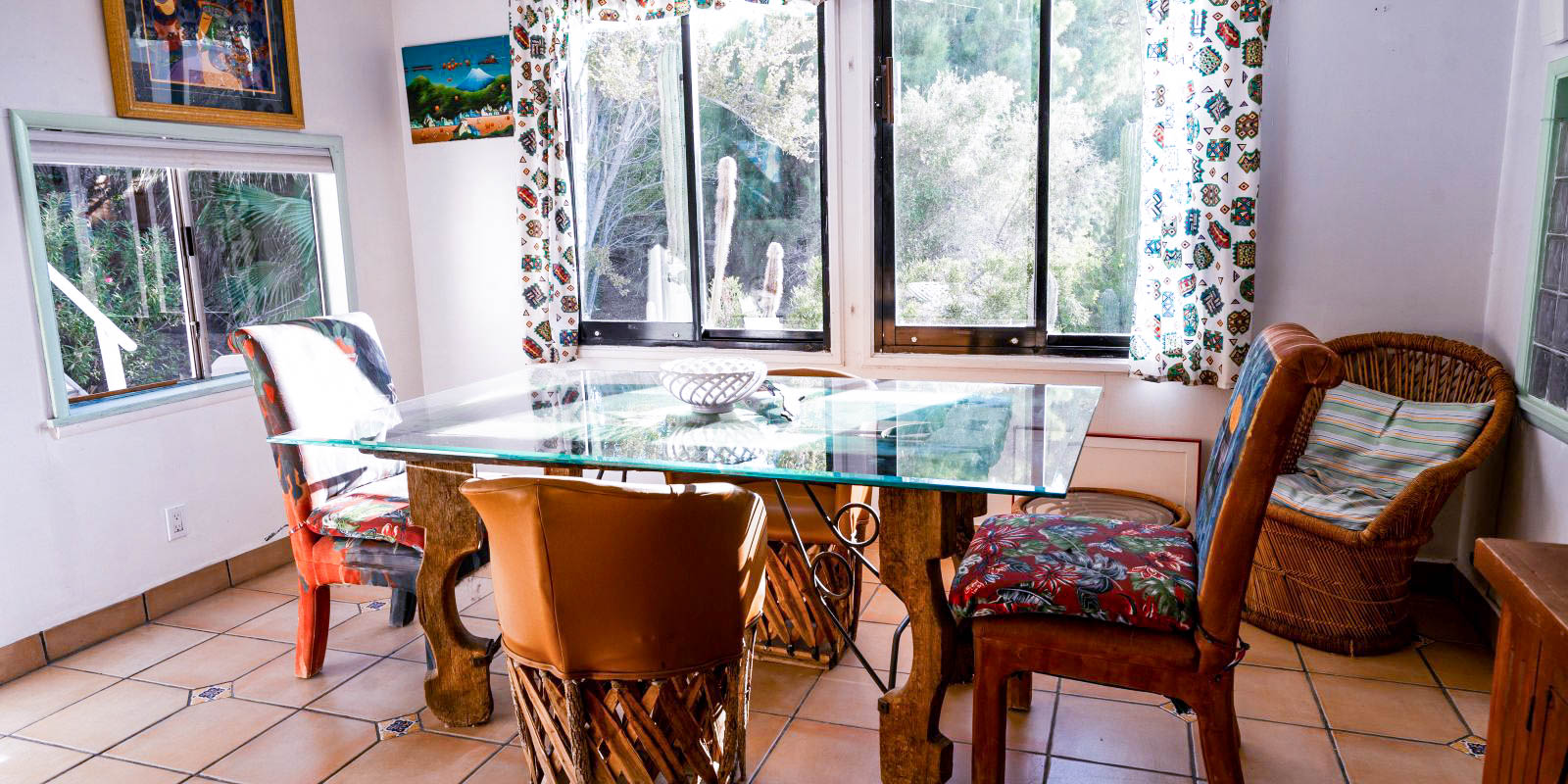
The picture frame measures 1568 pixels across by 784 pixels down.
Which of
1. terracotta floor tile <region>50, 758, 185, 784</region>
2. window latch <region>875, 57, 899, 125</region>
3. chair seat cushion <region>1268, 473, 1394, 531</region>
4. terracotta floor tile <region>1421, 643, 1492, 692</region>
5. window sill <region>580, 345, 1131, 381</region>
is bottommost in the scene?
terracotta floor tile <region>50, 758, 185, 784</region>

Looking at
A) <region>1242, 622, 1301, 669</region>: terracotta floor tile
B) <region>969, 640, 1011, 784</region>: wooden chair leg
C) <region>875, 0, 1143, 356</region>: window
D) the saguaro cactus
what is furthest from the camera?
the saguaro cactus

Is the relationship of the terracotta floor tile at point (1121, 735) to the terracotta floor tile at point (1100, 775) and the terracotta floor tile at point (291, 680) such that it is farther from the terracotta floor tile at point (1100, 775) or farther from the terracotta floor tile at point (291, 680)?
the terracotta floor tile at point (291, 680)

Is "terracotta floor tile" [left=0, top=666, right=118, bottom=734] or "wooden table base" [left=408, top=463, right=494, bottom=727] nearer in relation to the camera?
"wooden table base" [left=408, top=463, right=494, bottom=727]

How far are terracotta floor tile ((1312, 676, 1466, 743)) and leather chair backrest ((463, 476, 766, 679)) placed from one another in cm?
159

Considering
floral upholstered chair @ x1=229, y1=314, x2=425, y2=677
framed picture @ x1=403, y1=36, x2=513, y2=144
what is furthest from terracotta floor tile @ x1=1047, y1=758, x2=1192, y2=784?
framed picture @ x1=403, y1=36, x2=513, y2=144

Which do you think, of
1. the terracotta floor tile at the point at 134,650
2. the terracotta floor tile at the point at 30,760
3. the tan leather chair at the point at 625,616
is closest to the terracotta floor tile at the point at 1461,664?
the tan leather chair at the point at 625,616

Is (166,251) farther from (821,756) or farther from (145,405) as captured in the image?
(821,756)

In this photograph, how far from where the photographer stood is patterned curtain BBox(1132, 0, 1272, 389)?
290 cm

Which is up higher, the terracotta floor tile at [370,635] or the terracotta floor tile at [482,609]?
the terracotta floor tile at [482,609]

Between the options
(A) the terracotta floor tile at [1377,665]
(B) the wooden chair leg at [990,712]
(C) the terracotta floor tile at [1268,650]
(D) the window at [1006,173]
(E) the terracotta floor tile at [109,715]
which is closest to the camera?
(B) the wooden chair leg at [990,712]

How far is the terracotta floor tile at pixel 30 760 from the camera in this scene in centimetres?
226

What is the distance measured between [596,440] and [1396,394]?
8.02ft

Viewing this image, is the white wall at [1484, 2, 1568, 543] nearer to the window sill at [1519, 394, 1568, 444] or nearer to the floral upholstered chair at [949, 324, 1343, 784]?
the window sill at [1519, 394, 1568, 444]

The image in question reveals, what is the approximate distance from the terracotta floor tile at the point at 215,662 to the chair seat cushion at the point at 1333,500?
9.76ft
